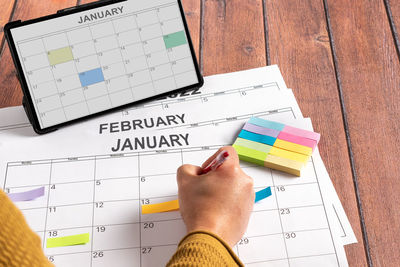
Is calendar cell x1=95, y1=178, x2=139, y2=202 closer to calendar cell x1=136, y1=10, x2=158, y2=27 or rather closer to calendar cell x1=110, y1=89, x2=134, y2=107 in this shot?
calendar cell x1=110, y1=89, x2=134, y2=107

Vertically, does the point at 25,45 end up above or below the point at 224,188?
above

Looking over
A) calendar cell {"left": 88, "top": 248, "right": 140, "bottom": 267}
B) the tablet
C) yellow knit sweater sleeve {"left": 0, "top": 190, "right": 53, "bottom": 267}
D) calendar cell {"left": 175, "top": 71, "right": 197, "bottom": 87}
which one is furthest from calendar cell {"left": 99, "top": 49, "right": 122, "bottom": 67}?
yellow knit sweater sleeve {"left": 0, "top": 190, "right": 53, "bottom": 267}

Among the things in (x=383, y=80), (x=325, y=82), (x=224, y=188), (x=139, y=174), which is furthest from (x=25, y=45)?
(x=383, y=80)

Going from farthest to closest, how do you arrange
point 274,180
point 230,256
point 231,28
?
point 231,28 < point 274,180 < point 230,256

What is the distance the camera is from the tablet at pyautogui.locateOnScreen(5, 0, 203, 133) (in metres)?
0.81

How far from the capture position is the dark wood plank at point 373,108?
0.72m

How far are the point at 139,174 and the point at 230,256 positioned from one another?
0.22 meters

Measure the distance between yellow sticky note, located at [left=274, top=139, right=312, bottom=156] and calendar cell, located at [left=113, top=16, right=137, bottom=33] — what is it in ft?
1.04

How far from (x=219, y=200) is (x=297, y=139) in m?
0.20

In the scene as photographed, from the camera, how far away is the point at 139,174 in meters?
0.75

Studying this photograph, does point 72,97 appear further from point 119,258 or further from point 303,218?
point 303,218

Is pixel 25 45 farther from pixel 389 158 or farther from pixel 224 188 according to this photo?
pixel 389 158

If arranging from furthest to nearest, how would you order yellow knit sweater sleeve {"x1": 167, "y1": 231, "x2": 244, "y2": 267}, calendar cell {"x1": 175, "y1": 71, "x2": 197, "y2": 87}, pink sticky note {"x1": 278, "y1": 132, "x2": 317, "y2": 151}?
1. calendar cell {"x1": 175, "y1": 71, "x2": 197, "y2": 87}
2. pink sticky note {"x1": 278, "y1": 132, "x2": 317, "y2": 151}
3. yellow knit sweater sleeve {"x1": 167, "y1": 231, "x2": 244, "y2": 267}

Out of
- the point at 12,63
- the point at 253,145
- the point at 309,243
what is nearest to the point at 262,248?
the point at 309,243
